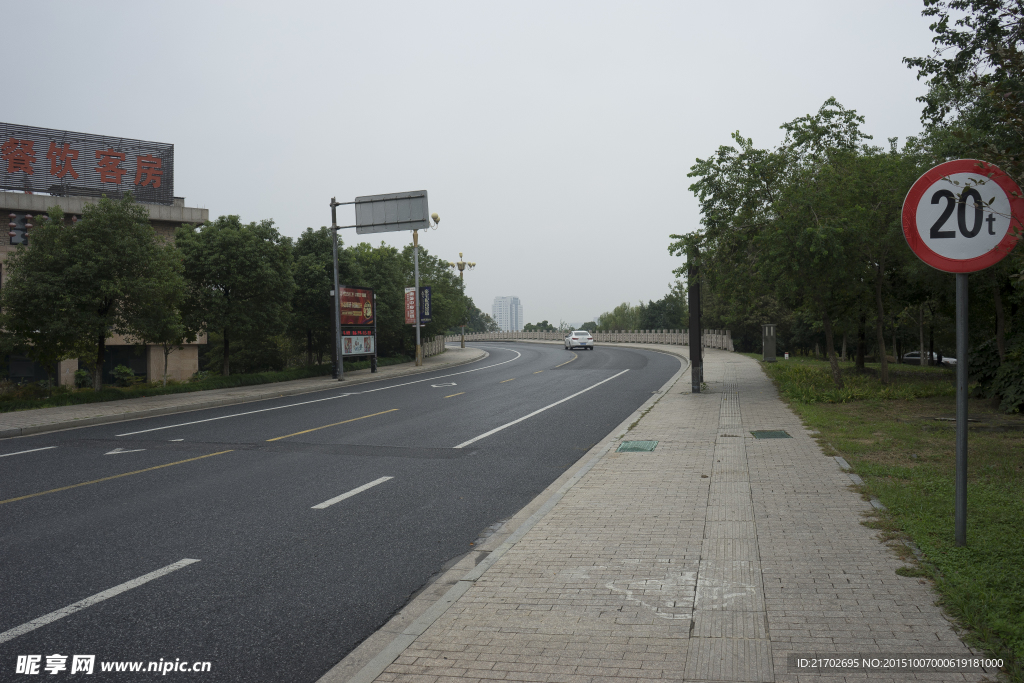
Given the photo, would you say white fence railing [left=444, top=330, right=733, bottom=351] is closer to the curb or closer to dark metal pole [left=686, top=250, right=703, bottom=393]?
dark metal pole [left=686, top=250, right=703, bottom=393]

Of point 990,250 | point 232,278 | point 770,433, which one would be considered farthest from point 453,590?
point 232,278

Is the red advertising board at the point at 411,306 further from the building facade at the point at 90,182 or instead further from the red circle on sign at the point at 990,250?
the red circle on sign at the point at 990,250

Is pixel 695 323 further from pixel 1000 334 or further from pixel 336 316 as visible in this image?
pixel 336 316

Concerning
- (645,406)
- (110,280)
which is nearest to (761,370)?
(645,406)

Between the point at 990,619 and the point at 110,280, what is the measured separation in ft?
71.2

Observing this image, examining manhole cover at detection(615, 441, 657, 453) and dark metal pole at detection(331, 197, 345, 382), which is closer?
manhole cover at detection(615, 441, 657, 453)

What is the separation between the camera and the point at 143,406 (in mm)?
19250

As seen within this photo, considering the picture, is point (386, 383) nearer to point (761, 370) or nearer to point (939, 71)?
point (761, 370)

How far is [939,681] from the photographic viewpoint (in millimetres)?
3506

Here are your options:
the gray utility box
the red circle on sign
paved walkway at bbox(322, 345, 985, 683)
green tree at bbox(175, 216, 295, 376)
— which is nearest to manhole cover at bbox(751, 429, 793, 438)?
paved walkway at bbox(322, 345, 985, 683)

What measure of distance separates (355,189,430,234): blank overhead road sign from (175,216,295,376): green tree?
3.69 meters

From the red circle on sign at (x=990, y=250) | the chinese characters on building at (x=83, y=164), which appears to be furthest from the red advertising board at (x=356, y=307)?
the red circle on sign at (x=990, y=250)

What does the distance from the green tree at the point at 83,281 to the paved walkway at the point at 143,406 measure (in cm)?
216

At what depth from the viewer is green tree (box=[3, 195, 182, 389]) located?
19172 millimetres
